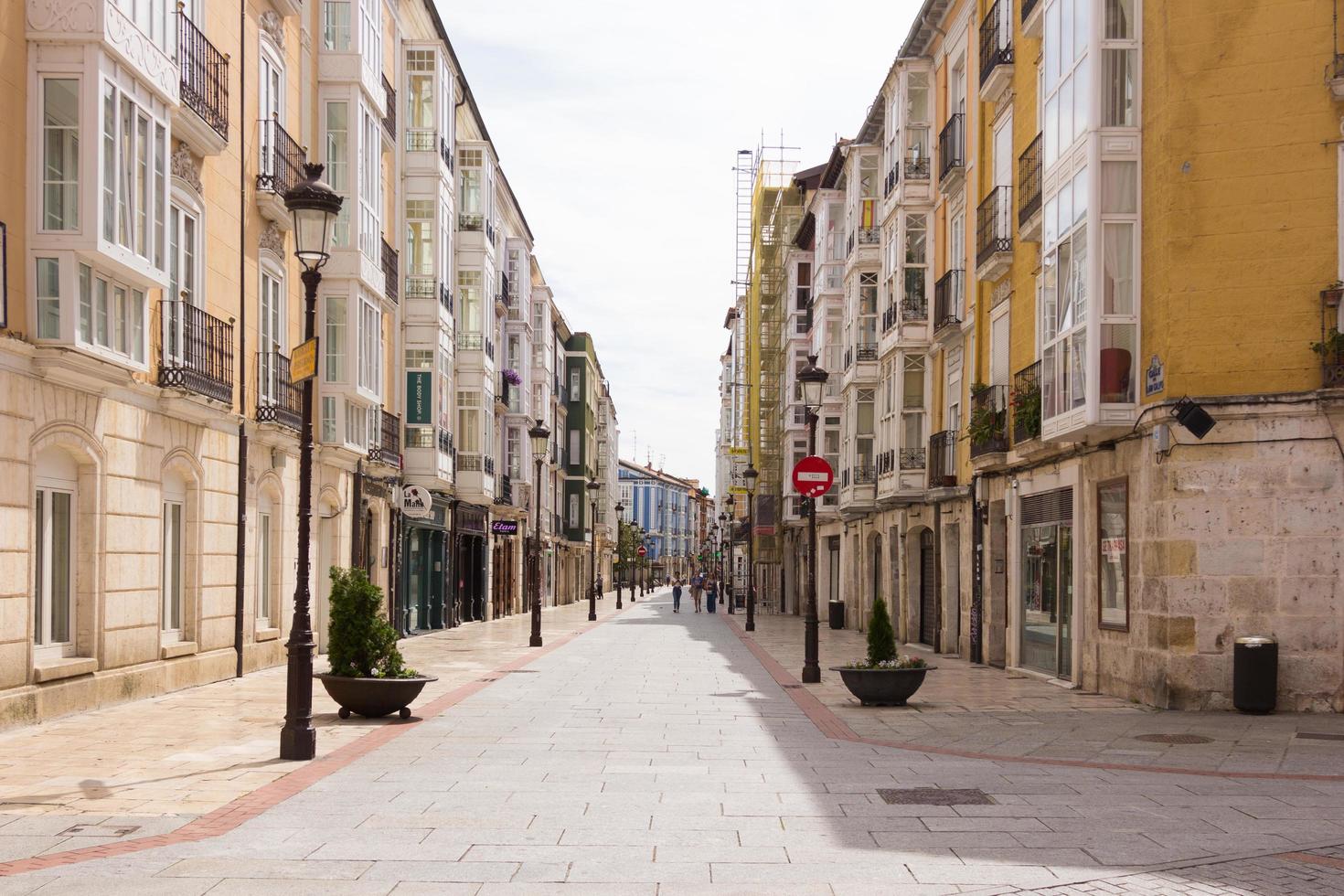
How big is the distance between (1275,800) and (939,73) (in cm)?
2431

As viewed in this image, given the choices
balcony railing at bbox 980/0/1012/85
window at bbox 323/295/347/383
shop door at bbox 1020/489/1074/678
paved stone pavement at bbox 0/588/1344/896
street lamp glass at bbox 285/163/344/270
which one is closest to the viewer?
paved stone pavement at bbox 0/588/1344/896

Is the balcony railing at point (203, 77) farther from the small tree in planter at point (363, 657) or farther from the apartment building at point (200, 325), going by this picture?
the small tree in planter at point (363, 657)

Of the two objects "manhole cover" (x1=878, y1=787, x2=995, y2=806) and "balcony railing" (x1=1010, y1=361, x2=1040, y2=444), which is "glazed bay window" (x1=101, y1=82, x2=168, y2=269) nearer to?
"manhole cover" (x1=878, y1=787, x2=995, y2=806)

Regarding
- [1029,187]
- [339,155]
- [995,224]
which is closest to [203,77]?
[339,155]

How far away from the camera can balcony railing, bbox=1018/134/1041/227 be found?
21.4 meters

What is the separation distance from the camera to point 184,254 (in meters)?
18.7

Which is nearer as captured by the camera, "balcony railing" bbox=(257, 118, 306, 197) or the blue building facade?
"balcony railing" bbox=(257, 118, 306, 197)

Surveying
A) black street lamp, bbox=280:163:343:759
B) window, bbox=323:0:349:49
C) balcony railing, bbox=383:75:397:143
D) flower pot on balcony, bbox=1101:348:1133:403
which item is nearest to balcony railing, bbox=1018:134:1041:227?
flower pot on balcony, bbox=1101:348:1133:403

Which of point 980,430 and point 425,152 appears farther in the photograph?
point 425,152

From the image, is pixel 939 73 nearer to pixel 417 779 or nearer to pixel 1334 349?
pixel 1334 349

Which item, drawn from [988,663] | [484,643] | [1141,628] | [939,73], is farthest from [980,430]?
[484,643]

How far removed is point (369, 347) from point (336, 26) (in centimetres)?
613

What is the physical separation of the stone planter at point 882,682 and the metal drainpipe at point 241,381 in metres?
9.30

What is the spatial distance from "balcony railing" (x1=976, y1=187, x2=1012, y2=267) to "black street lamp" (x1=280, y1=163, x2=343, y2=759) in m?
14.6
